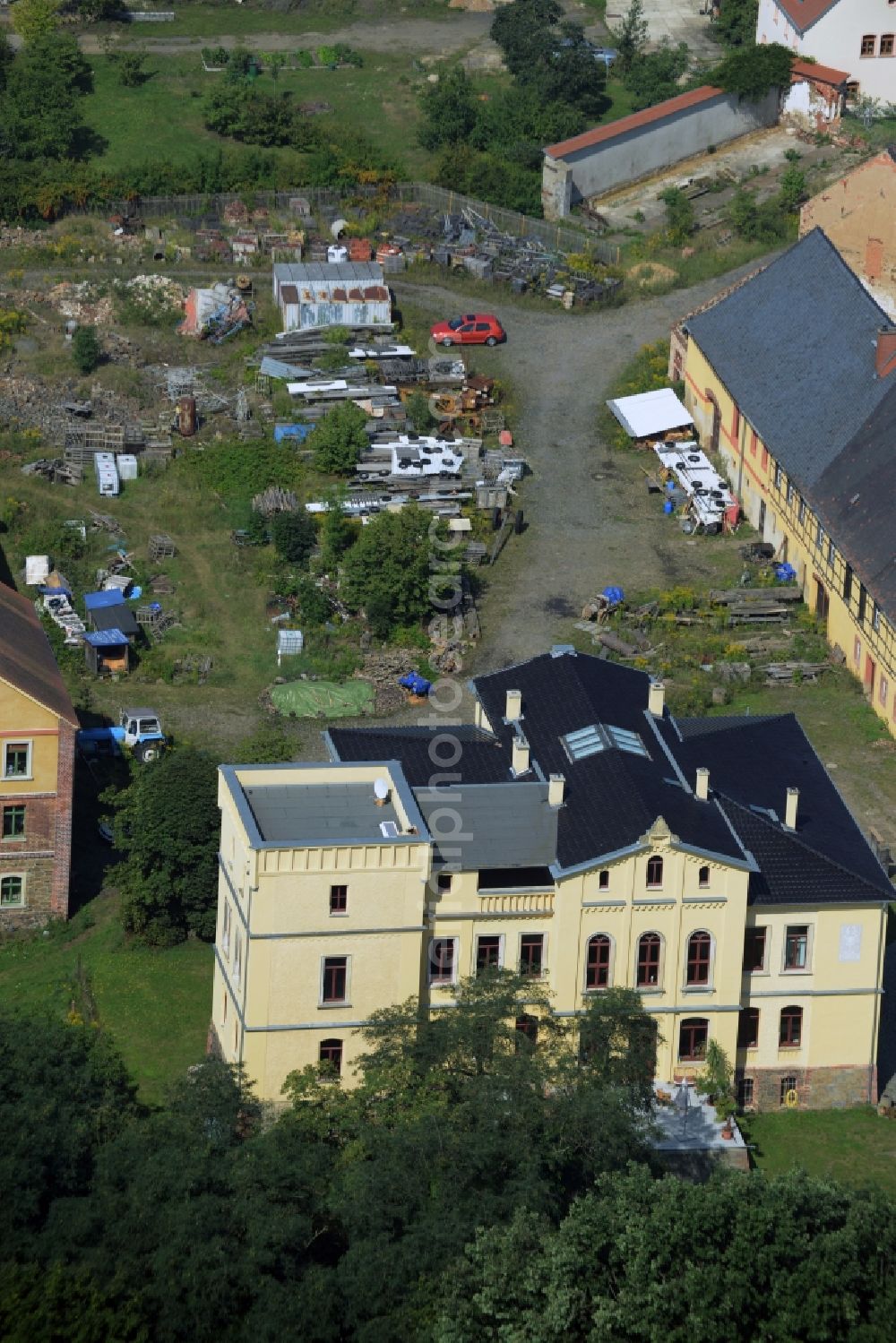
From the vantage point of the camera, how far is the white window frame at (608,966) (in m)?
78.0

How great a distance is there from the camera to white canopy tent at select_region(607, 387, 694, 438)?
11744 centimetres

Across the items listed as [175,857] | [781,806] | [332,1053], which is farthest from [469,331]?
[332,1053]

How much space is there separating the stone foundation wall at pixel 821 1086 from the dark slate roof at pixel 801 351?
31269 millimetres

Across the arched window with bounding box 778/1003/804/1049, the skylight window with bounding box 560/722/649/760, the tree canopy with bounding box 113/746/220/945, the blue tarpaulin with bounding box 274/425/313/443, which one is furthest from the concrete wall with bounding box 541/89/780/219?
the arched window with bounding box 778/1003/804/1049

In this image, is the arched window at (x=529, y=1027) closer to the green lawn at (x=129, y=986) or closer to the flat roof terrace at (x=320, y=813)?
the flat roof terrace at (x=320, y=813)

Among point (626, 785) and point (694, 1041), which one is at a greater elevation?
point (626, 785)

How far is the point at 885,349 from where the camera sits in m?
108

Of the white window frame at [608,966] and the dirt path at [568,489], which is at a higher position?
the dirt path at [568,489]

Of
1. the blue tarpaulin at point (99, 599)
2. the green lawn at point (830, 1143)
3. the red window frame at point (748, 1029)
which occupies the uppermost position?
the blue tarpaulin at point (99, 599)

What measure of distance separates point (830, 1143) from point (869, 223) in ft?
174

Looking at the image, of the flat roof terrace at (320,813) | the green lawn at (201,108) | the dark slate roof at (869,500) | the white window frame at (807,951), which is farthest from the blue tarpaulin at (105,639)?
the green lawn at (201,108)

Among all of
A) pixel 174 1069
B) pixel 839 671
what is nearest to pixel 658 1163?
pixel 174 1069

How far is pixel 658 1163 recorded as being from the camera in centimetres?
7481

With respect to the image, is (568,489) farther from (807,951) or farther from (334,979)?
(334,979)
